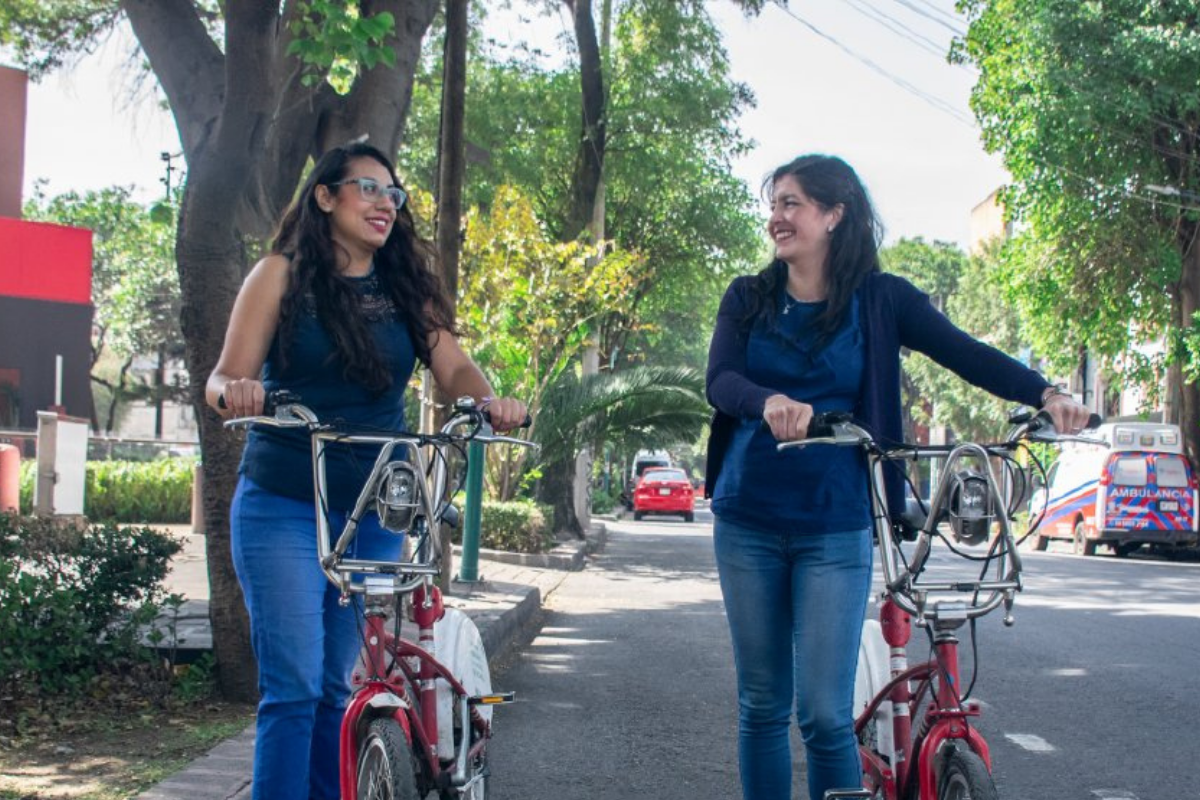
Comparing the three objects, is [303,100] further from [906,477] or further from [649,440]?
[649,440]

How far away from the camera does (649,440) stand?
2050 centimetres

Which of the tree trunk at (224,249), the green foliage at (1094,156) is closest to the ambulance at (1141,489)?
the green foliage at (1094,156)

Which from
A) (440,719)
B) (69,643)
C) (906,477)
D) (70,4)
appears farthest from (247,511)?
(70,4)

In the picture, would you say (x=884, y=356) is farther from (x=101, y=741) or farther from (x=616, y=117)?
(x=616, y=117)

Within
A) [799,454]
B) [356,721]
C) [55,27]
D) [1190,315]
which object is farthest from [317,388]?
[1190,315]

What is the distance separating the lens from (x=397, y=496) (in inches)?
138

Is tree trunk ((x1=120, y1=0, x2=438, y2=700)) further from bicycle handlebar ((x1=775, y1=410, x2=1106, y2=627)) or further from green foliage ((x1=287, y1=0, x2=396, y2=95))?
bicycle handlebar ((x1=775, y1=410, x2=1106, y2=627))

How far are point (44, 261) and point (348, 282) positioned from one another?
30321mm

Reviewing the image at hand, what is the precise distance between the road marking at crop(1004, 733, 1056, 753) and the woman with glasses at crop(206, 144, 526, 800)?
12.3 ft

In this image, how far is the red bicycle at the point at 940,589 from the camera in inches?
130

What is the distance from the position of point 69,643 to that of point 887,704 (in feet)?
13.7

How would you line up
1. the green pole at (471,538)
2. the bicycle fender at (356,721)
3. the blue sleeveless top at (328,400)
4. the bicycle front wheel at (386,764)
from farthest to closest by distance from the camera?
the green pole at (471,538) < the blue sleeveless top at (328,400) < the bicycle fender at (356,721) < the bicycle front wheel at (386,764)

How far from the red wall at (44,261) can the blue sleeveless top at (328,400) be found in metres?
29.7

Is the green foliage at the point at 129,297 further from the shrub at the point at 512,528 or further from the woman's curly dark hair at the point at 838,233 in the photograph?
the woman's curly dark hair at the point at 838,233
